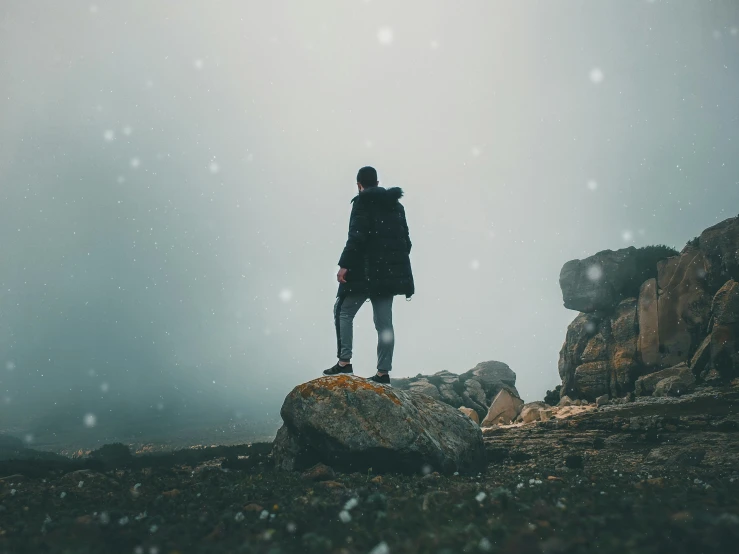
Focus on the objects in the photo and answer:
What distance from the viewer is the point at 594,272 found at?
62.6 m

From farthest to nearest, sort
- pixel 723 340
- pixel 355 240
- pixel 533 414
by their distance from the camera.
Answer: pixel 533 414, pixel 723 340, pixel 355 240

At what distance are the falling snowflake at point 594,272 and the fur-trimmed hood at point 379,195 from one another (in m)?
64.0

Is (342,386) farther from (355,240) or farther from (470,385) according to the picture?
(470,385)

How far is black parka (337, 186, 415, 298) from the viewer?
27.9 feet

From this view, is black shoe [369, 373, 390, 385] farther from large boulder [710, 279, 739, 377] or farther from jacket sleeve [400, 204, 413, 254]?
large boulder [710, 279, 739, 377]

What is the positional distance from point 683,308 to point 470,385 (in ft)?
106

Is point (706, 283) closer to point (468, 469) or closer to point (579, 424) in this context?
point (579, 424)

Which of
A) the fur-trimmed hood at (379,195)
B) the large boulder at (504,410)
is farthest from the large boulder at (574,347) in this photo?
the fur-trimmed hood at (379,195)

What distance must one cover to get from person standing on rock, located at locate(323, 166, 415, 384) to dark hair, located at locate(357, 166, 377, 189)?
0.18 metres

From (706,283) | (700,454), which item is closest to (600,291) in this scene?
(706,283)

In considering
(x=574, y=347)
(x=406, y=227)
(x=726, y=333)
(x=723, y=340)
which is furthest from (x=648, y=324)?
(x=406, y=227)

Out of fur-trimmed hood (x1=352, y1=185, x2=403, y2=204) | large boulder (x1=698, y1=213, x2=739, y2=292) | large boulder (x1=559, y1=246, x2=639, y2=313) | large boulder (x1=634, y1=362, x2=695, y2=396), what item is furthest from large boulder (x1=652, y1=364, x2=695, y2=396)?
fur-trimmed hood (x1=352, y1=185, x2=403, y2=204)

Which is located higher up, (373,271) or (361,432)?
(373,271)

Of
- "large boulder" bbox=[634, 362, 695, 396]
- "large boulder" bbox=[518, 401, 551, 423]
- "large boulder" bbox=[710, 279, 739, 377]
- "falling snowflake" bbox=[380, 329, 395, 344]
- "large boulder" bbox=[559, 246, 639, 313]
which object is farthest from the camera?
"large boulder" bbox=[559, 246, 639, 313]
